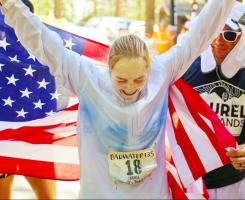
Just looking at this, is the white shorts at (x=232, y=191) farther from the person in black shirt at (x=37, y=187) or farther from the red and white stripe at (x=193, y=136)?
the person in black shirt at (x=37, y=187)

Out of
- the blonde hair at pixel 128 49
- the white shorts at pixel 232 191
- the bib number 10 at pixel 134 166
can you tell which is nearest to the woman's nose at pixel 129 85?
the blonde hair at pixel 128 49

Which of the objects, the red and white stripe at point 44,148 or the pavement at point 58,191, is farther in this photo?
the pavement at point 58,191

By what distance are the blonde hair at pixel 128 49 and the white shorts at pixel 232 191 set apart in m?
1.37

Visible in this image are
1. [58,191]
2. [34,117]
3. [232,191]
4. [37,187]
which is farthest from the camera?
[58,191]

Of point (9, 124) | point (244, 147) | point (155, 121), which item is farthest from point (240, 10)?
point (9, 124)

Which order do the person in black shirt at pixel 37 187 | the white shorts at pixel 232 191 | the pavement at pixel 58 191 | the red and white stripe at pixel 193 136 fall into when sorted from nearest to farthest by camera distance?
1. the red and white stripe at pixel 193 136
2. the white shorts at pixel 232 191
3. the person in black shirt at pixel 37 187
4. the pavement at pixel 58 191

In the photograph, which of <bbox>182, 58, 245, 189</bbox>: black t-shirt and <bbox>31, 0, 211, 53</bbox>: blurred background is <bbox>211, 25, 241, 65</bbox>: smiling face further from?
<bbox>31, 0, 211, 53</bbox>: blurred background

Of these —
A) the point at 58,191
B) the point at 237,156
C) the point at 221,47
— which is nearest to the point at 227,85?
the point at 221,47

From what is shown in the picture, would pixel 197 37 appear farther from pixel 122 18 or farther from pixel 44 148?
pixel 122 18

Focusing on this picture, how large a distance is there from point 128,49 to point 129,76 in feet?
0.46

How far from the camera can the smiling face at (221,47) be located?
3429 millimetres

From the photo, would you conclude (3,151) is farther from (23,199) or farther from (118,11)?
(118,11)

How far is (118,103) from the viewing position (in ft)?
8.39

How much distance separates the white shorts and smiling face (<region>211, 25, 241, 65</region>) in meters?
0.85
